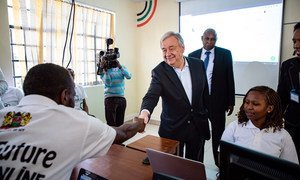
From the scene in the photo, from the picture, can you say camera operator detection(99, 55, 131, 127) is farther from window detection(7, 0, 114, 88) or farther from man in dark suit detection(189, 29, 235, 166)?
man in dark suit detection(189, 29, 235, 166)

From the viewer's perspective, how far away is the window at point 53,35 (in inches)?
121

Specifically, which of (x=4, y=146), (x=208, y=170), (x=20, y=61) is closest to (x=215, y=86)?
(x=208, y=170)

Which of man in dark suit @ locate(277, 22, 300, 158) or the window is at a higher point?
the window

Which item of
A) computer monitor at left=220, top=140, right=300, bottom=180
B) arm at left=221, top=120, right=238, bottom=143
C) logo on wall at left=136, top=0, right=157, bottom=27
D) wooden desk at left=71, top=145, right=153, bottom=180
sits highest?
logo on wall at left=136, top=0, right=157, bottom=27

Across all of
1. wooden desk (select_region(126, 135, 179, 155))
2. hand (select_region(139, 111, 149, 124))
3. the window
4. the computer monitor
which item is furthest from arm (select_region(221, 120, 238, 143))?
the window

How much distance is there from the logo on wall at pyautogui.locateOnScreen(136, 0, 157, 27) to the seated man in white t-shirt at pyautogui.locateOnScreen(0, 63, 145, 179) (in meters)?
4.15

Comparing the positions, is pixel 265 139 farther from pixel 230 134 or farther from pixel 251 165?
pixel 251 165

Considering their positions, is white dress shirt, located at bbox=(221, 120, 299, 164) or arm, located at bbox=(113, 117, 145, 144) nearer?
arm, located at bbox=(113, 117, 145, 144)

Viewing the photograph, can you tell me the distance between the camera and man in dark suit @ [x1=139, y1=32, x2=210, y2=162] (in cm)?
163

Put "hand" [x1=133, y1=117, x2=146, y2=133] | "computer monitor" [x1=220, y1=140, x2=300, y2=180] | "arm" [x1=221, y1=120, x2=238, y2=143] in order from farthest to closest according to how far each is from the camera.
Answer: "arm" [x1=221, y1=120, x2=238, y2=143] < "hand" [x1=133, y1=117, x2=146, y2=133] < "computer monitor" [x1=220, y1=140, x2=300, y2=180]

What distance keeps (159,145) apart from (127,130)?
0.45 metres

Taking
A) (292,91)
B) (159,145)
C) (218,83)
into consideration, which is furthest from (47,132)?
(218,83)

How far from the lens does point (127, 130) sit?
4.07 feet

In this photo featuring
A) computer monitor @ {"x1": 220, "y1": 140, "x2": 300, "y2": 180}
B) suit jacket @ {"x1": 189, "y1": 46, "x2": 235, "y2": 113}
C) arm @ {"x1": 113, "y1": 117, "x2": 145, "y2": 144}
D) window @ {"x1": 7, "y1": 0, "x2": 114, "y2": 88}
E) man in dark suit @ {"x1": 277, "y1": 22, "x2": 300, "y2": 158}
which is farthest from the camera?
window @ {"x1": 7, "y1": 0, "x2": 114, "y2": 88}
